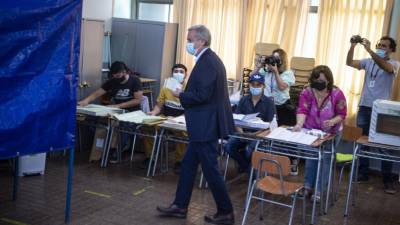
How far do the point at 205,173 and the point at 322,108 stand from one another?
134 cm

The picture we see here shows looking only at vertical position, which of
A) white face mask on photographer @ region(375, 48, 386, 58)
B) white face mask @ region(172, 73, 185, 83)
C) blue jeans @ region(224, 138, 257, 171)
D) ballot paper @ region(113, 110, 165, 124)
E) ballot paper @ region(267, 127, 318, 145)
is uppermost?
white face mask on photographer @ region(375, 48, 386, 58)

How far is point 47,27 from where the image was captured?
3.23m

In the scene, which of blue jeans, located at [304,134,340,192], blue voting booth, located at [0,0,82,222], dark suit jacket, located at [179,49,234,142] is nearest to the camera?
blue voting booth, located at [0,0,82,222]

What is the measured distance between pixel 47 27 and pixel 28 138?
73cm

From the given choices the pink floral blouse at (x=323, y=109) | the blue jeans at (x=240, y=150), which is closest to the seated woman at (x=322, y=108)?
the pink floral blouse at (x=323, y=109)

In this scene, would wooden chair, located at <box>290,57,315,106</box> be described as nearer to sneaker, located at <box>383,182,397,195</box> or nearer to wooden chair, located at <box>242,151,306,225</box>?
sneaker, located at <box>383,182,397,195</box>

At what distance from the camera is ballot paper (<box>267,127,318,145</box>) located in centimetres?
400

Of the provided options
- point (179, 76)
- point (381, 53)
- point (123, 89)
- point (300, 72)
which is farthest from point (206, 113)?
point (300, 72)

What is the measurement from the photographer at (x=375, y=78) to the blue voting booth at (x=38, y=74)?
3022 millimetres

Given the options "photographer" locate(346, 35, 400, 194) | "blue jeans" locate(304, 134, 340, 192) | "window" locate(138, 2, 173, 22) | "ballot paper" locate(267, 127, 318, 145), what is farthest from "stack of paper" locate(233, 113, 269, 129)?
"window" locate(138, 2, 173, 22)

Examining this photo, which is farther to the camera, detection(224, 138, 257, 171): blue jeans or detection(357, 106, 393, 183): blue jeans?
detection(357, 106, 393, 183): blue jeans

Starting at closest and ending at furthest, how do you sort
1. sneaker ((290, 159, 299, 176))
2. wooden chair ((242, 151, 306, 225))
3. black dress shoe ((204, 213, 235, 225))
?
1. wooden chair ((242, 151, 306, 225))
2. black dress shoe ((204, 213, 235, 225))
3. sneaker ((290, 159, 299, 176))

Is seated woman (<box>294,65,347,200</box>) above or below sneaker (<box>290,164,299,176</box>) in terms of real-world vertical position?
above

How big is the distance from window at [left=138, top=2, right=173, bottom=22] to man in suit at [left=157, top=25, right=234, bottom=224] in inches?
151
